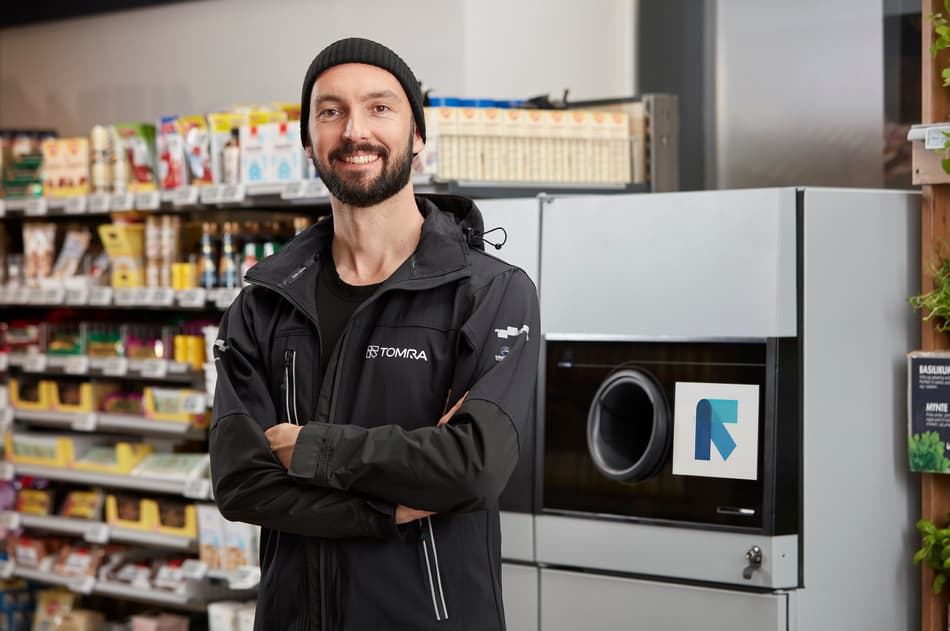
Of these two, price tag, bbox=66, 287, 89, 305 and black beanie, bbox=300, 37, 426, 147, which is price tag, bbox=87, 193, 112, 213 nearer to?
price tag, bbox=66, 287, 89, 305

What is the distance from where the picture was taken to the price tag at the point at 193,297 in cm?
461

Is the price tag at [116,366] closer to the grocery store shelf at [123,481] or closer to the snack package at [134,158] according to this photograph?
the grocery store shelf at [123,481]

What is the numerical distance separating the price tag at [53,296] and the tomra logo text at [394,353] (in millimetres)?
3355

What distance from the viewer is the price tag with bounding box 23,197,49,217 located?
527 centimetres

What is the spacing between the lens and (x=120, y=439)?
538 centimetres

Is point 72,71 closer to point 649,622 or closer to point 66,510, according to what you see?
point 66,510

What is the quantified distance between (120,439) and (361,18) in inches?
91.9

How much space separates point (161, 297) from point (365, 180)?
9.02ft

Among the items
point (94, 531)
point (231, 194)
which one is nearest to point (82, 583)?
point (94, 531)

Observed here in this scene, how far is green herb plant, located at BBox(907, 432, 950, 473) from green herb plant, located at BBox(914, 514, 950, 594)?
0.52ft

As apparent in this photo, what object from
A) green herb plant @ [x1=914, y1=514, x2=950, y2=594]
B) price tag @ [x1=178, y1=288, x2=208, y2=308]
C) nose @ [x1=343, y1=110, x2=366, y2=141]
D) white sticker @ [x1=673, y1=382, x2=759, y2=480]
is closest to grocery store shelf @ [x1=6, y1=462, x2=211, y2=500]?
price tag @ [x1=178, y1=288, x2=208, y2=308]

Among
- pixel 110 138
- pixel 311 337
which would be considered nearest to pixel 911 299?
pixel 311 337

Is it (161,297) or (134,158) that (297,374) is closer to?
(161,297)

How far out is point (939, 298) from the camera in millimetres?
3043
